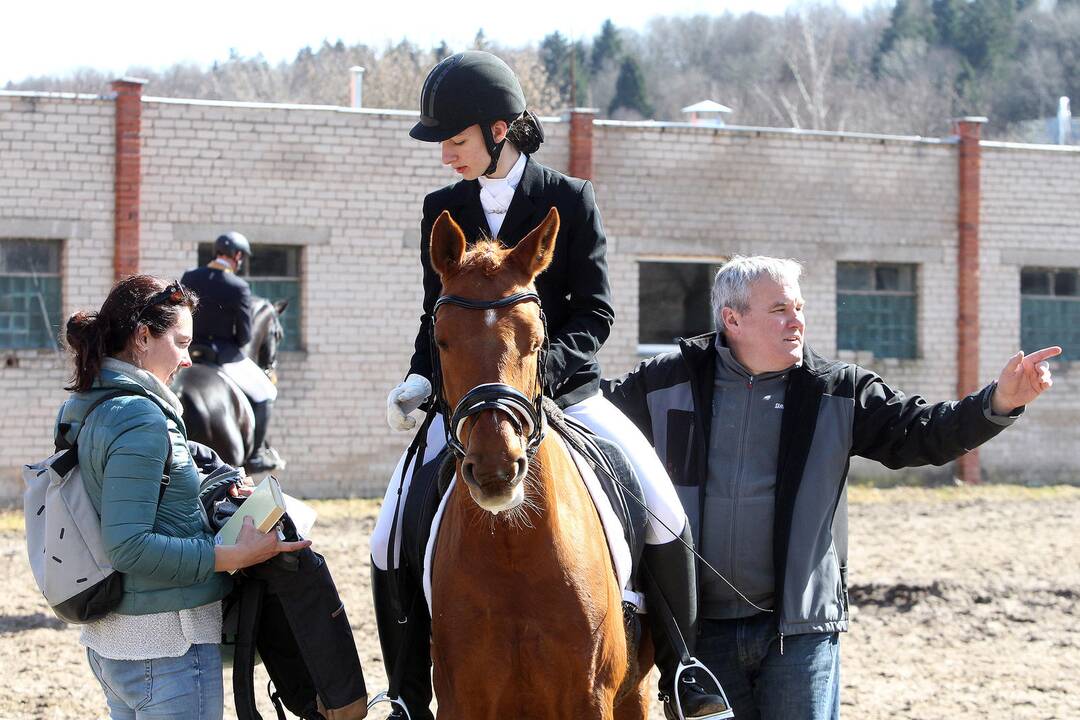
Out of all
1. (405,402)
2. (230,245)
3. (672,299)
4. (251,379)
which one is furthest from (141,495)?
(672,299)

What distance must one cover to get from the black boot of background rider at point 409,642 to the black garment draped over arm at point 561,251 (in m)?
0.72

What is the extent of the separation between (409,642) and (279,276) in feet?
44.2

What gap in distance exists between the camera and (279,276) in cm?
1697

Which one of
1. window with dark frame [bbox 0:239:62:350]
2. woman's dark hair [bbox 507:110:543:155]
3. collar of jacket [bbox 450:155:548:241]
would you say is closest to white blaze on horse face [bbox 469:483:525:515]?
collar of jacket [bbox 450:155:548:241]

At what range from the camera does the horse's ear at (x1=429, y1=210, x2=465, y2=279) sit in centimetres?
349

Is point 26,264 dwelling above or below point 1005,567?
above

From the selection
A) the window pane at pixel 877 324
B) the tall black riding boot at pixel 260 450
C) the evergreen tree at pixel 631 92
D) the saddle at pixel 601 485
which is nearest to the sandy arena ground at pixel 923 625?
the tall black riding boot at pixel 260 450

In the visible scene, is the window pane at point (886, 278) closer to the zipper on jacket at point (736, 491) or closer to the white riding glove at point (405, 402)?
the zipper on jacket at point (736, 491)

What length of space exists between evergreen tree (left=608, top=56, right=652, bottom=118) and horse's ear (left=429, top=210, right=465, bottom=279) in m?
65.5

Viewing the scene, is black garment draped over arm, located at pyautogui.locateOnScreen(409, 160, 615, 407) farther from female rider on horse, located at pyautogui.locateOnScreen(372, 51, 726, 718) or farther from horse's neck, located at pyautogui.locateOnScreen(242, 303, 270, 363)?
horse's neck, located at pyautogui.locateOnScreen(242, 303, 270, 363)

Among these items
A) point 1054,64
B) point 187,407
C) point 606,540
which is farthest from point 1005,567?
point 1054,64

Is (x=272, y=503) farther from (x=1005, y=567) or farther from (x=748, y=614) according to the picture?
(x=1005, y=567)

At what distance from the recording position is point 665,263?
1864 centimetres

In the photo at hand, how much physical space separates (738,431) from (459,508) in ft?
3.71
